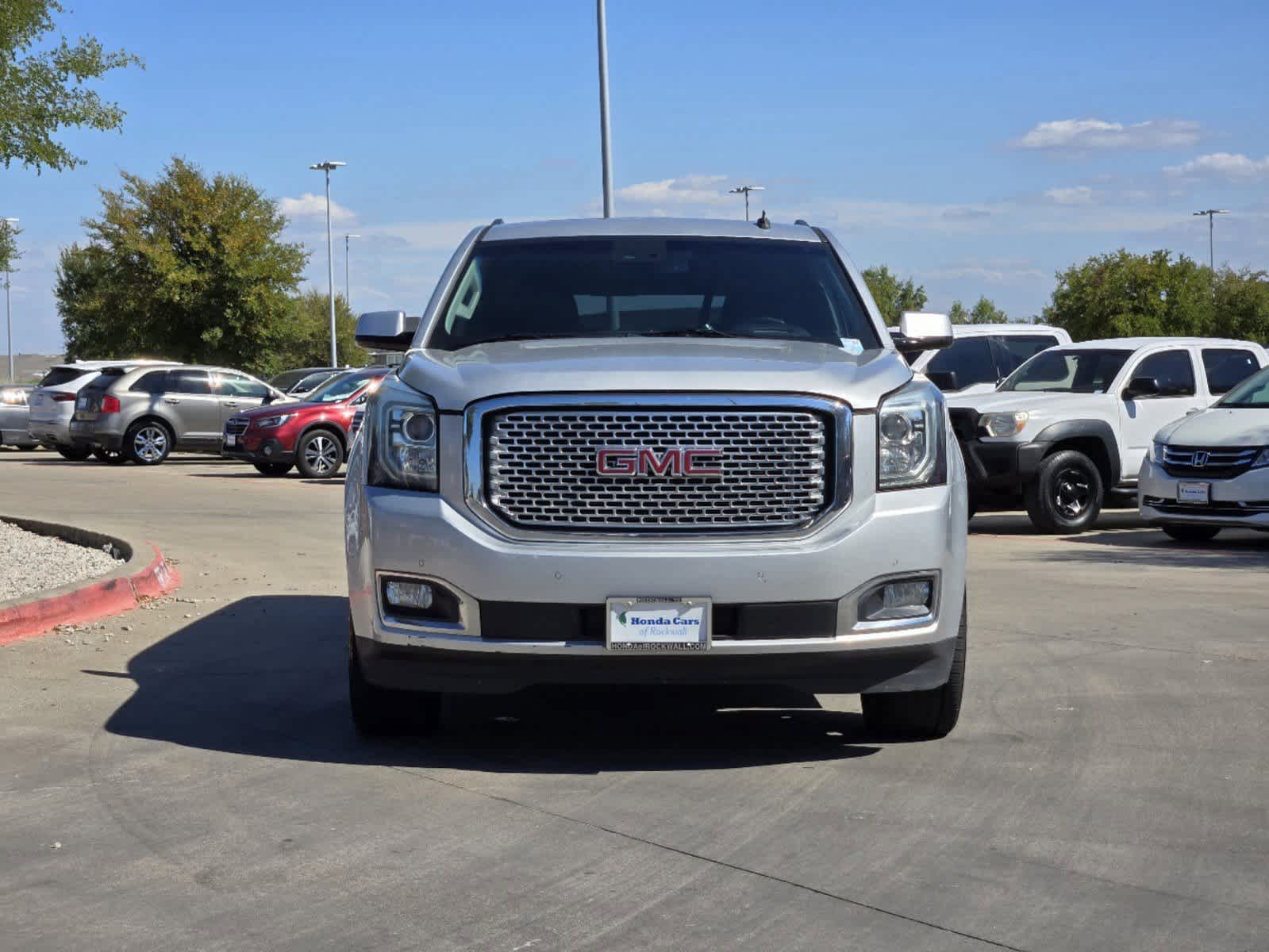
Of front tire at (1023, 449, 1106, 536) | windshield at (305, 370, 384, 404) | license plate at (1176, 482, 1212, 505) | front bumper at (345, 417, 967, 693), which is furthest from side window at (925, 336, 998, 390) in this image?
front bumper at (345, 417, 967, 693)

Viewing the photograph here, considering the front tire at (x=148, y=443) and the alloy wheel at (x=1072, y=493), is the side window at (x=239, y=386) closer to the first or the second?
the front tire at (x=148, y=443)

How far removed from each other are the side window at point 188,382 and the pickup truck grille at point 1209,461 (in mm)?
18684

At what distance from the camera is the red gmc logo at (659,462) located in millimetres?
5684

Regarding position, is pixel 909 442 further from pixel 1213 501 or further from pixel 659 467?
pixel 1213 501

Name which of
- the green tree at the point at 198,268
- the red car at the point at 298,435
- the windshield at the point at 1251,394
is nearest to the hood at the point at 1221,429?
the windshield at the point at 1251,394

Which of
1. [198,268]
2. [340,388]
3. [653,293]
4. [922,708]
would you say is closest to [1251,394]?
[653,293]

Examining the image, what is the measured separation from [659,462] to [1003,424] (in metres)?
10.2

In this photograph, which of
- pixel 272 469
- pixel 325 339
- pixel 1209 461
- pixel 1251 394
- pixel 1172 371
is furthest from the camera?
pixel 325 339

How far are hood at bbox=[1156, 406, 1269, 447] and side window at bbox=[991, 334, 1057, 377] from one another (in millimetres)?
4092

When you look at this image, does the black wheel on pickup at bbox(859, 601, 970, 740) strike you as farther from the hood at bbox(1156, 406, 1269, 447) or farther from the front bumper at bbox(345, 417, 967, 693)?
the hood at bbox(1156, 406, 1269, 447)

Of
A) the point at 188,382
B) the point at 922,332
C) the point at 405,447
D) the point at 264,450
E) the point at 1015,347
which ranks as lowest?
the point at 264,450

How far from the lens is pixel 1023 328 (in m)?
19.0

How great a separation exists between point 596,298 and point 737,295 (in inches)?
23.1

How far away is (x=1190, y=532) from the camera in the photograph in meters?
15.0
